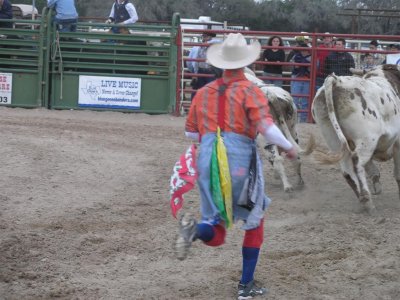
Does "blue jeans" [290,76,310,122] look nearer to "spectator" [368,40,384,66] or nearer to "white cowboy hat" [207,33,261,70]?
"spectator" [368,40,384,66]

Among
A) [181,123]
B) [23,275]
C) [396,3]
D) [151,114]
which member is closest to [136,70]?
[151,114]

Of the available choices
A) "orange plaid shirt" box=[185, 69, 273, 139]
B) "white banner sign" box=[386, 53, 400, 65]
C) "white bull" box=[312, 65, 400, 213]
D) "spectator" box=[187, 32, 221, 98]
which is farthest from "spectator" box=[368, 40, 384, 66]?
"orange plaid shirt" box=[185, 69, 273, 139]

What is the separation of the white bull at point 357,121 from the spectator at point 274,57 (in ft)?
21.8

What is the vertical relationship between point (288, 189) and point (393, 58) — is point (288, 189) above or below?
below

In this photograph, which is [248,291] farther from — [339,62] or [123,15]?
[123,15]

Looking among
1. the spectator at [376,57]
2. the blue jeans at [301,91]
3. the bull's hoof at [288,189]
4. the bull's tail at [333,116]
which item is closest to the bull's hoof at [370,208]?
the bull's tail at [333,116]

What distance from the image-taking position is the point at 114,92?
583 inches

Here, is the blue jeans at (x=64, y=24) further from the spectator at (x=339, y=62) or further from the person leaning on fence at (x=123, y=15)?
the spectator at (x=339, y=62)

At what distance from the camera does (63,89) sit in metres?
15.0

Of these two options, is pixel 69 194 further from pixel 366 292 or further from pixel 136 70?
pixel 136 70

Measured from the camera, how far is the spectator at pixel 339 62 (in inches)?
563

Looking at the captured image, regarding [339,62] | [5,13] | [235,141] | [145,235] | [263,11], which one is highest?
[263,11]

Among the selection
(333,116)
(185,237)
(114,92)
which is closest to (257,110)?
(185,237)

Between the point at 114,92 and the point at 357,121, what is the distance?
309 inches
